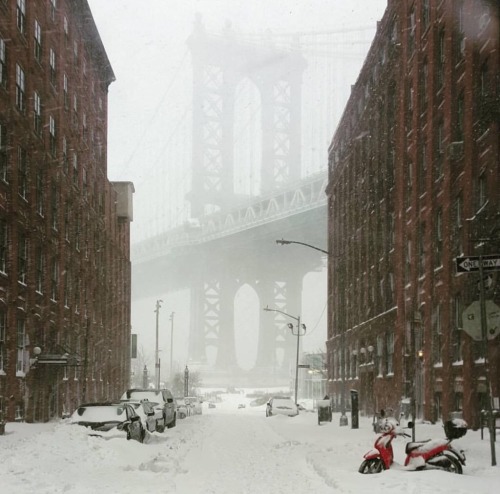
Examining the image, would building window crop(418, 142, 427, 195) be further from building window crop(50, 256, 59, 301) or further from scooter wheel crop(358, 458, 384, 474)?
scooter wheel crop(358, 458, 384, 474)

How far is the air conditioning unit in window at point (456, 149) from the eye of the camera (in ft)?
104

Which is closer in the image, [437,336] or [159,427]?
[159,427]

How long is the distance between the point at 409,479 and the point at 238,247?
308 feet

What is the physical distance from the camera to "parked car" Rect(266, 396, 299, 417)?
50.1 meters

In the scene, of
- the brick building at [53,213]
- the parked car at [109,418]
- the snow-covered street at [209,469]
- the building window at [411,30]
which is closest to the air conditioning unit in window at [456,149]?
the building window at [411,30]

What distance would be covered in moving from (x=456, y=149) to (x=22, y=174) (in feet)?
55.3

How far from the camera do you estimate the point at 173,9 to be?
162 meters

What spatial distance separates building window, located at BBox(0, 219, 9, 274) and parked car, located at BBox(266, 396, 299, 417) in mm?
21878

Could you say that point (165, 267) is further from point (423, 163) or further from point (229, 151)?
point (423, 163)

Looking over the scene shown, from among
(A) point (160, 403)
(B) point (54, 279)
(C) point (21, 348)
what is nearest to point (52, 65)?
(B) point (54, 279)

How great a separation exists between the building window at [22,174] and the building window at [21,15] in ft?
16.5

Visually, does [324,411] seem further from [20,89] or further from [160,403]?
[20,89]

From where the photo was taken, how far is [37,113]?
40.4 m

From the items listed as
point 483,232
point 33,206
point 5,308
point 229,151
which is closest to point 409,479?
point 483,232
